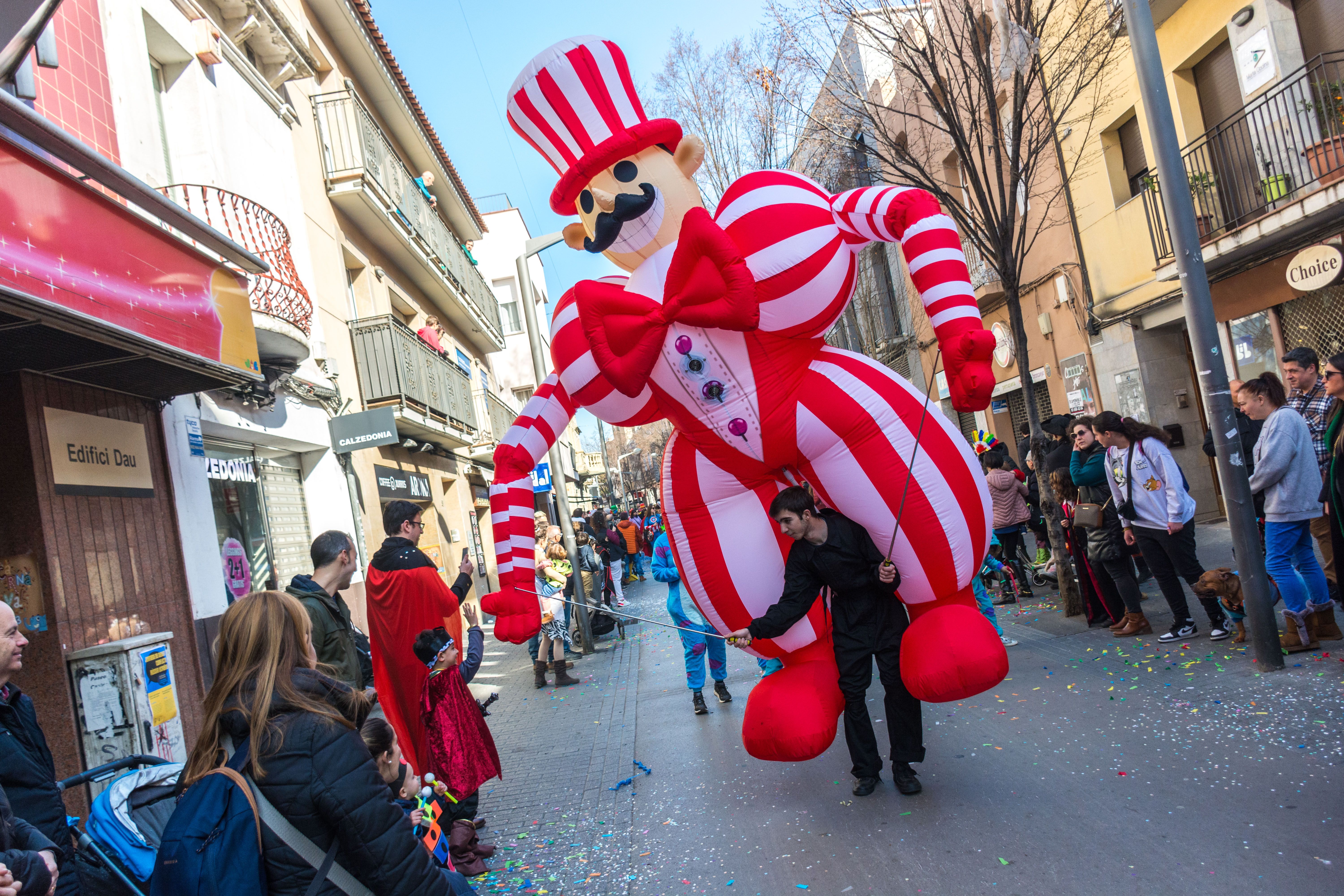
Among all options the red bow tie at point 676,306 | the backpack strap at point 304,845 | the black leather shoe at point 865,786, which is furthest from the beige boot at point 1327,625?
the backpack strap at point 304,845

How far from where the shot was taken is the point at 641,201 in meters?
4.17

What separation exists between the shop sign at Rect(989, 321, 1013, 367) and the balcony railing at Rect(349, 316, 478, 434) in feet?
33.9

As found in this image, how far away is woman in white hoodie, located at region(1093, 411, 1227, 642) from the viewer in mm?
6312

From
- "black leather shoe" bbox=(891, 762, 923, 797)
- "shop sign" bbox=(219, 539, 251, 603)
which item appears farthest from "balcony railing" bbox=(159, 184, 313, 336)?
"black leather shoe" bbox=(891, 762, 923, 797)

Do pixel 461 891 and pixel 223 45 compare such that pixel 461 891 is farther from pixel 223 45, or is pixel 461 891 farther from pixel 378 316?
pixel 378 316

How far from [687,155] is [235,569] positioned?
23.1 ft

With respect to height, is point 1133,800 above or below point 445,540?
below

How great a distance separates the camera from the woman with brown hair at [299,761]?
2.18 m

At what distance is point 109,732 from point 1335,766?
6.47 meters

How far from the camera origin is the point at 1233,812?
368cm

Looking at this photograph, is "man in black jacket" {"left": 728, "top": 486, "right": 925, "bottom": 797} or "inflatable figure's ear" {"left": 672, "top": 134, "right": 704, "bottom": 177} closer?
"man in black jacket" {"left": 728, "top": 486, "right": 925, "bottom": 797}

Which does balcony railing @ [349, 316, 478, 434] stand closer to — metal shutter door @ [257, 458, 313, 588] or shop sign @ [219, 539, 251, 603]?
metal shutter door @ [257, 458, 313, 588]

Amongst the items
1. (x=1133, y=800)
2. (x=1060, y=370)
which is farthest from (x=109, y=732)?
(x=1060, y=370)

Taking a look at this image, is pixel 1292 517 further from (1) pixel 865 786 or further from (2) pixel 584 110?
(2) pixel 584 110
